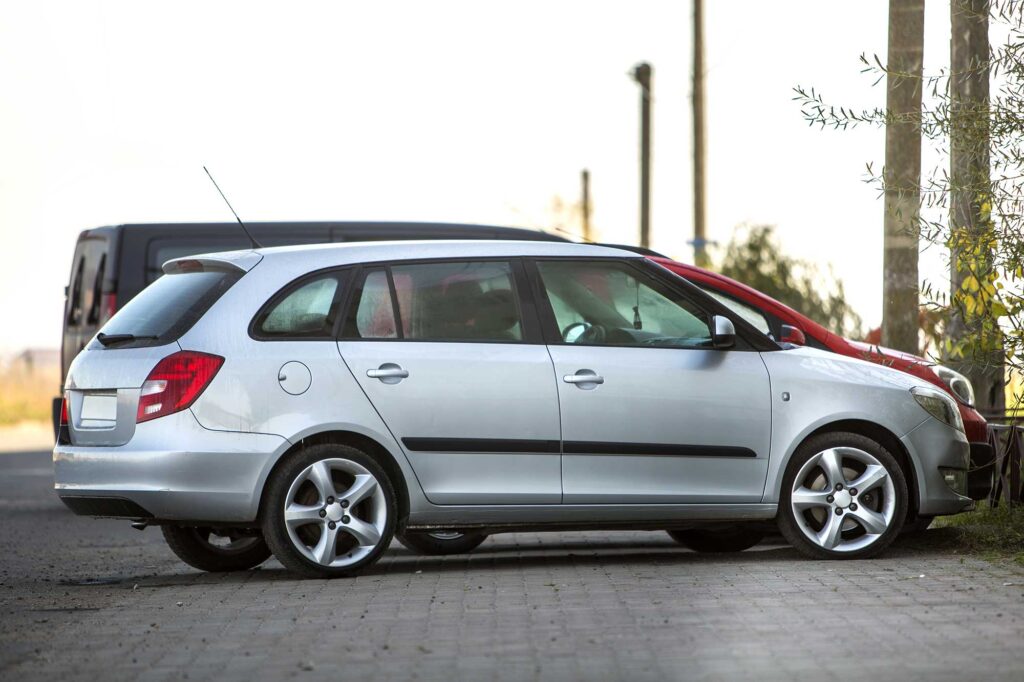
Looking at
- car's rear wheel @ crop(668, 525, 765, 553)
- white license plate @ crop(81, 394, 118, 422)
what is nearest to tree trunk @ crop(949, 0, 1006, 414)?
car's rear wheel @ crop(668, 525, 765, 553)

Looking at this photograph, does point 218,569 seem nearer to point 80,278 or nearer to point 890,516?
point 890,516

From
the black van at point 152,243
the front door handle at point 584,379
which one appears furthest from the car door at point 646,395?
the black van at point 152,243

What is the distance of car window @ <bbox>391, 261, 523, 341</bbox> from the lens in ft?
29.7

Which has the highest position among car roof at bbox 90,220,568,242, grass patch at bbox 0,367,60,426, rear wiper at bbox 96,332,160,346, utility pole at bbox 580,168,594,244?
utility pole at bbox 580,168,594,244

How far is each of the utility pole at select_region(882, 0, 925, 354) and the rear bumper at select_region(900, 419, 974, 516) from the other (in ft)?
10.4

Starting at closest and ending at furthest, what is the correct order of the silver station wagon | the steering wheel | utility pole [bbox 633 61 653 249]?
the silver station wagon < the steering wheel < utility pole [bbox 633 61 653 249]

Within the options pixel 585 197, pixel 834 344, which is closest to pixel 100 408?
pixel 834 344

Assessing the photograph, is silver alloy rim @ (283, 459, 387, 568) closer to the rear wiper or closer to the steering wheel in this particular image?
the rear wiper

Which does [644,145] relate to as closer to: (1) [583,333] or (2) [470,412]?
(1) [583,333]

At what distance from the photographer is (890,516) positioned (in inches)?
370

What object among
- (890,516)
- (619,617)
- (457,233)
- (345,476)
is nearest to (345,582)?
(345,476)

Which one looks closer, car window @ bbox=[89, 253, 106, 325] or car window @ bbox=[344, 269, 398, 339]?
car window @ bbox=[344, 269, 398, 339]

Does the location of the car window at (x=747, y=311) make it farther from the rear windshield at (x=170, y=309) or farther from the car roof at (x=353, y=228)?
the car roof at (x=353, y=228)

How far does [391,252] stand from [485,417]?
1.01 metres
